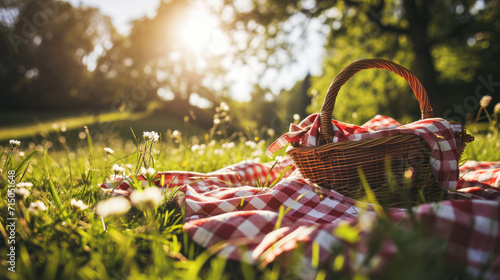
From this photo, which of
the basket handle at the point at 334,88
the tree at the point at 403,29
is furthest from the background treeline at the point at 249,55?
the basket handle at the point at 334,88

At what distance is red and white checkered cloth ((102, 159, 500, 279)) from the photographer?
898 mm

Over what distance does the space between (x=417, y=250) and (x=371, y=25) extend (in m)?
10.1

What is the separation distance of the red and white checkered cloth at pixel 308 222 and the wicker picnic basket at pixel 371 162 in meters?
0.10

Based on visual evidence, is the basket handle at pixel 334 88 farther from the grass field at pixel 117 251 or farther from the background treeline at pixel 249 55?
the background treeline at pixel 249 55

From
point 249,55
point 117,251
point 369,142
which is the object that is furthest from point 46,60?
point 369,142

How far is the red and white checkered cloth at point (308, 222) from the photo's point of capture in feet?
2.95

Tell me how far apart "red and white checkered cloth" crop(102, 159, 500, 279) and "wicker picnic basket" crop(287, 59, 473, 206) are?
10cm

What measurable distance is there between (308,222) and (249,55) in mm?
9501

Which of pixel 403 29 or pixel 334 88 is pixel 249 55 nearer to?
pixel 403 29

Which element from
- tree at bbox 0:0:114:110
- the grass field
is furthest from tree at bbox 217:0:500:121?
tree at bbox 0:0:114:110

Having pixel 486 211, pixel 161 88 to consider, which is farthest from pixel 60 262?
pixel 161 88

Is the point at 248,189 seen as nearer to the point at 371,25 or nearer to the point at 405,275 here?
the point at 405,275

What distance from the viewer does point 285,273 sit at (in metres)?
0.99

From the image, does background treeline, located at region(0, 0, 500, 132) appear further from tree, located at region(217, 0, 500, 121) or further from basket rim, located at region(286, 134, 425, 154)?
basket rim, located at region(286, 134, 425, 154)
